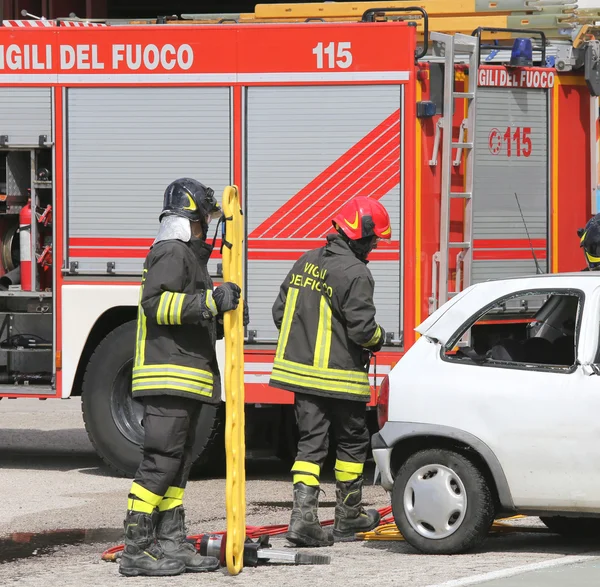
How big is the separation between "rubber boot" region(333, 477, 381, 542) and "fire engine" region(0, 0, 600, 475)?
1.91 m

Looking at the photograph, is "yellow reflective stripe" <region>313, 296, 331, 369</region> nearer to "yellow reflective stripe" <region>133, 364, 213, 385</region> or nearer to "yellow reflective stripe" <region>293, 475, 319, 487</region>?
"yellow reflective stripe" <region>293, 475, 319, 487</region>

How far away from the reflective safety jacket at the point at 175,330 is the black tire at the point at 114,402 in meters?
3.26

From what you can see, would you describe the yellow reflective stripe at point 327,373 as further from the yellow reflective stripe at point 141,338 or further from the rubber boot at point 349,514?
the yellow reflective stripe at point 141,338

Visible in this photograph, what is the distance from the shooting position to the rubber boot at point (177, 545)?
23.3ft

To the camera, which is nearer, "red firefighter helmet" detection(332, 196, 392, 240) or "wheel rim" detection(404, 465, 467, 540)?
"wheel rim" detection(404, 465, 467, 540)

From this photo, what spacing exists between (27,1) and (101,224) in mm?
9896

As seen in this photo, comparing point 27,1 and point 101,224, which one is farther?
point 27,1

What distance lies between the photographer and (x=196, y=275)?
716cm

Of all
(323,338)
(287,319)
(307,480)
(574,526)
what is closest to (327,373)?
(323,338)

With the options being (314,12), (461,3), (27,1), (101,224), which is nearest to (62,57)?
(101,224)

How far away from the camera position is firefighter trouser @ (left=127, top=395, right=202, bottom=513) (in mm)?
6949

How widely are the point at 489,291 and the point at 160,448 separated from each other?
195cm

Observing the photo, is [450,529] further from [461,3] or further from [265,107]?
[461,3]

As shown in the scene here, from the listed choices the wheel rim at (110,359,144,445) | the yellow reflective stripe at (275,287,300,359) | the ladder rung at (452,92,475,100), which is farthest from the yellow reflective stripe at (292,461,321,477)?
the ladder rung at (452,92,475,100)
